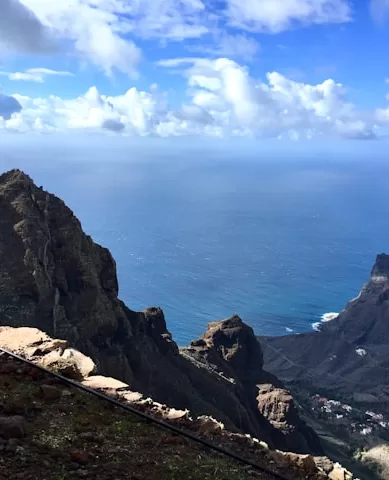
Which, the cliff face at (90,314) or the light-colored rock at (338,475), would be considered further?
the cliff face at (90,314)

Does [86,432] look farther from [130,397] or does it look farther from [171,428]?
[130,397]

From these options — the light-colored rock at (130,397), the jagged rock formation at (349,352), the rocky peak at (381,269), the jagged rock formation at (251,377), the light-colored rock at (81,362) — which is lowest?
the jagged rock formation at (349,352)

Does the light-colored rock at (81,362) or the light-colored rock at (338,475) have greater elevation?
the light-colored rock at (81,362)

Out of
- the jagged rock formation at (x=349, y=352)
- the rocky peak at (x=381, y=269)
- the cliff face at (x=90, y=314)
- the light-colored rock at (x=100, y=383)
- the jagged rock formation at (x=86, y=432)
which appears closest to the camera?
the jagged rock formation at (x=86, y=432)

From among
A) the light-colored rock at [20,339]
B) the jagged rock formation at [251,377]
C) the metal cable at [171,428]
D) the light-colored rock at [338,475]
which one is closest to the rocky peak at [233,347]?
the jagged rock formation at [251,377]

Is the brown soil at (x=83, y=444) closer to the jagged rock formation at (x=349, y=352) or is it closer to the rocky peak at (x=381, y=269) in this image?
the jagged rock formation at (x=349, y=352)

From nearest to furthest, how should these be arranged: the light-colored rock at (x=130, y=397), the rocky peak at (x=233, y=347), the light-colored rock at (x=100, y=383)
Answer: the light-colored rock at (x=130, y=397)
the light-colored rock at (x=100, y=383)
the rocky peak at (x=233, y=347)
